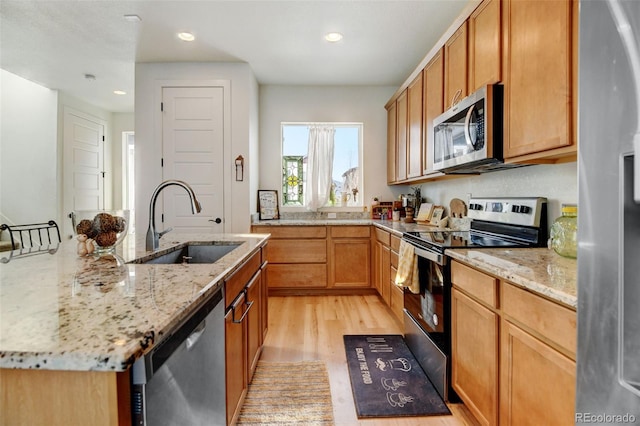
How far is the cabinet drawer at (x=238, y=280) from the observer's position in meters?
1.28

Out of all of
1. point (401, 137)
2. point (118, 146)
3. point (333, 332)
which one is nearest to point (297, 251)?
point (333, 332)

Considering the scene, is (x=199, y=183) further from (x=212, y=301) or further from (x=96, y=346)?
(x=96, y=346)

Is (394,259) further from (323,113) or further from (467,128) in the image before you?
(323,113)

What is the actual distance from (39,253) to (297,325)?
6.52 ft

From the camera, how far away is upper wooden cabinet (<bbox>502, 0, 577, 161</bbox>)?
131cm

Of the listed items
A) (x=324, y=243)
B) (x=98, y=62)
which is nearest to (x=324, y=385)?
(x=324, y=243)

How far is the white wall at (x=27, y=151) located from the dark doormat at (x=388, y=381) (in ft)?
15.5

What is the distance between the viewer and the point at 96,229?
144 centimetres

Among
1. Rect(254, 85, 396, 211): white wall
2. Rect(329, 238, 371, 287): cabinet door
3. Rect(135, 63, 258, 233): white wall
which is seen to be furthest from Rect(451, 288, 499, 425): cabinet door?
Rect(254, 85, 396, 211): white wall

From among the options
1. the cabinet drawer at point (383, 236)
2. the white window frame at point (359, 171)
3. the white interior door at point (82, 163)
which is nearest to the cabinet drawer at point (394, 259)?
the cabinet drawer at point (383, 236)

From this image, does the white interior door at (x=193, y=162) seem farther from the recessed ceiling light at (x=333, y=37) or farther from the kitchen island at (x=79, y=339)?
the kitchen island at (x=79, y=339)

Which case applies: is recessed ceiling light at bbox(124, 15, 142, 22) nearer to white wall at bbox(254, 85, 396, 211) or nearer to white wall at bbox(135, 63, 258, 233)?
white wall at bbox(135, 63, 258, 233)

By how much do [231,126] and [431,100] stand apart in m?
2.17

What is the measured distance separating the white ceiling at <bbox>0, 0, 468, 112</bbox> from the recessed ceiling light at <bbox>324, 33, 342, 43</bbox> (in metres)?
0.07
